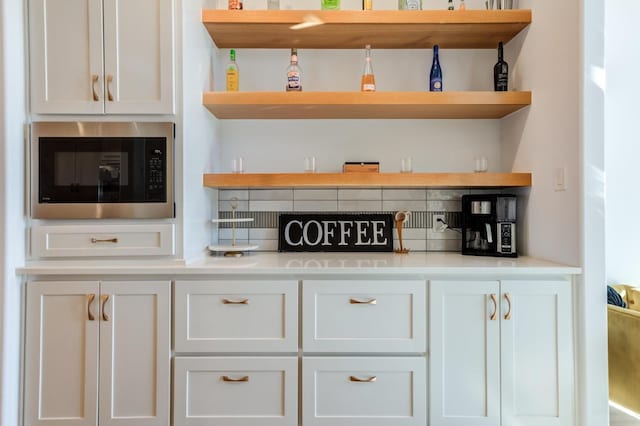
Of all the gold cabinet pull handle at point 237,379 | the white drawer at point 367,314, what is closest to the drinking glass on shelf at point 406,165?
the white drawer at point 367,314

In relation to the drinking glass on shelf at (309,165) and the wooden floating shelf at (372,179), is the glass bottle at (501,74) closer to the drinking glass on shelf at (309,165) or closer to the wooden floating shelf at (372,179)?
the wooden floating shelf at (372,179)

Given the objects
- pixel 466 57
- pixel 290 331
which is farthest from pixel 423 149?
pixel 290 331

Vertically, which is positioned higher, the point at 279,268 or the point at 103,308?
the point at 279,268

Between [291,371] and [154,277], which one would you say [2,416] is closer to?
[154,277]

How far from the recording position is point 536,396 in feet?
5.41

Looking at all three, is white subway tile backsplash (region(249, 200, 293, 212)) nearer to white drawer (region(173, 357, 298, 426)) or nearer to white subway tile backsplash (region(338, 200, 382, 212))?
white subway tile backsplash (region(338, 200, 382, 212))

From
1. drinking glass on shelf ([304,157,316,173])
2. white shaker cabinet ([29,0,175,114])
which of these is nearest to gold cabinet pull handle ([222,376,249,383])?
drinking glass on shelf ([304,157,316,173])

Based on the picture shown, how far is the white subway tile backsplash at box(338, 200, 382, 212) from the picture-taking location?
2350 millimetres

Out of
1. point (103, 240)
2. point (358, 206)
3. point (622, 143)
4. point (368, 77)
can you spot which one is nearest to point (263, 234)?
point (358, 206)

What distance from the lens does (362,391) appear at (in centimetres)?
166

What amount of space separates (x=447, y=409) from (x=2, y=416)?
1892 mm

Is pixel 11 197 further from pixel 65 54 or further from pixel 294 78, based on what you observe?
pixel 294 78

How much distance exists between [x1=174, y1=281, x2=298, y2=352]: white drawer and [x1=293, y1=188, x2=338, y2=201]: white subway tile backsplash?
81 cm

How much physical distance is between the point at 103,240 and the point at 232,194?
0.82 meters
